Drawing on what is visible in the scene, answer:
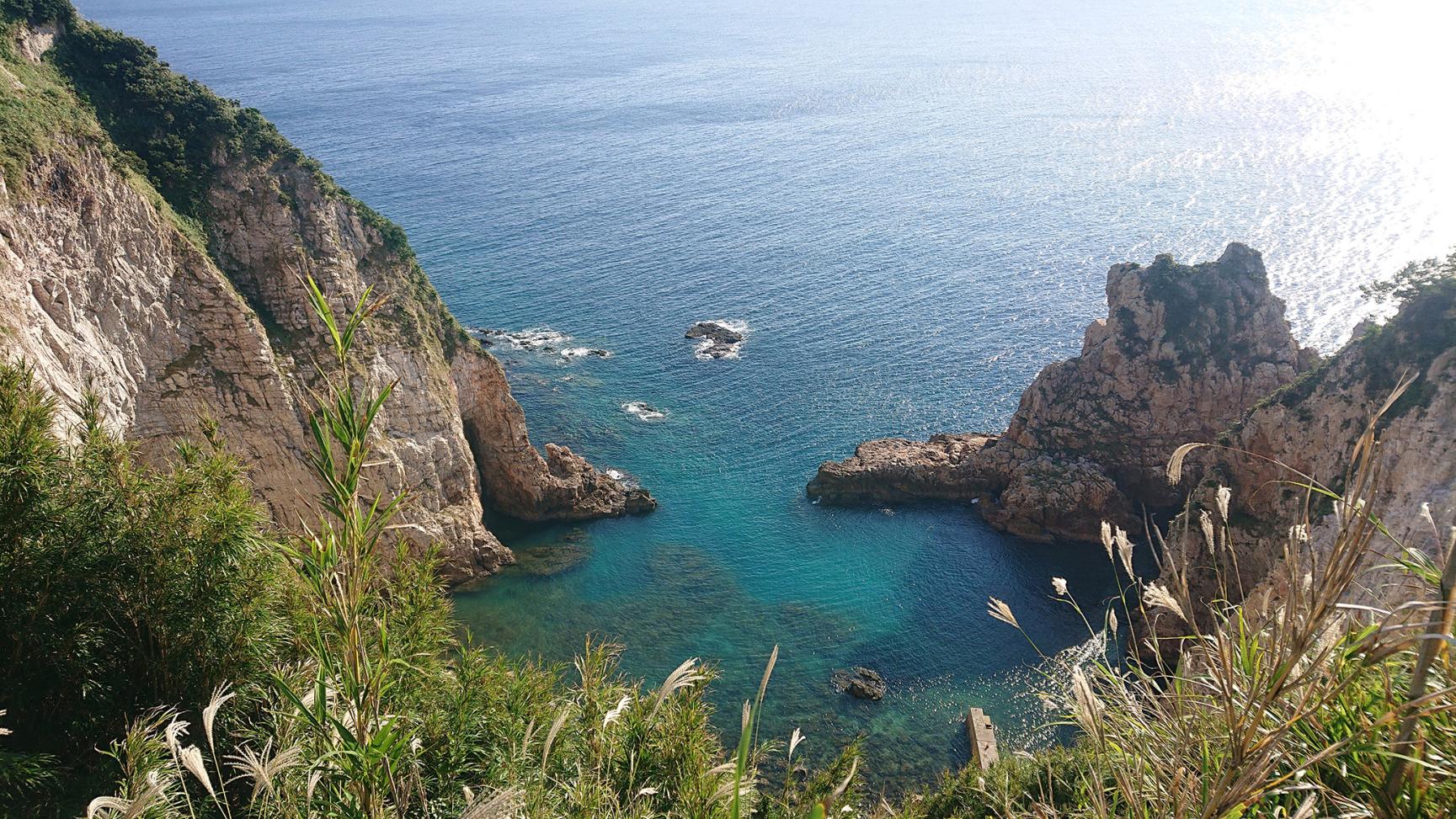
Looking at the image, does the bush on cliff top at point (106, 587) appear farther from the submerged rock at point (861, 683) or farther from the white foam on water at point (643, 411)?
the white foam on water at point (643, 411)

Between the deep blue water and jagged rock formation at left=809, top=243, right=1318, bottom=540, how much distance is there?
1.89m

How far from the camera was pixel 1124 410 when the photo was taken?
44.2 metres

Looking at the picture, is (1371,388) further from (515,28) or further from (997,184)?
(515,28)

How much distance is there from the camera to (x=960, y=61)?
133 metres

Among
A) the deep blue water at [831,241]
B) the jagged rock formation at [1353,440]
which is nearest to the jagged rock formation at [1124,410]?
the deep blue water at [831,241]

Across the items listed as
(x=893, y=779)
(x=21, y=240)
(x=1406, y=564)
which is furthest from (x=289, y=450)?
(x=1406, y=564)

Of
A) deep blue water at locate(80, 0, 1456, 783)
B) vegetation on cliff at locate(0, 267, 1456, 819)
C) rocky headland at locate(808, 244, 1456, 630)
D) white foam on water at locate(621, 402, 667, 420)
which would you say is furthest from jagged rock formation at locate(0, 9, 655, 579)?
rocky headland at locate(808, 244, 1456, 630)

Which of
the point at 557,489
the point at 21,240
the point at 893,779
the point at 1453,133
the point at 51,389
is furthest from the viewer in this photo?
the point at 1453,133

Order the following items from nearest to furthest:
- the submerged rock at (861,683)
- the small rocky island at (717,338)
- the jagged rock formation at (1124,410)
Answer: the submerged rock at (861,683), the jagged rock formation at (1124,410), the small rocky island at (717,338)

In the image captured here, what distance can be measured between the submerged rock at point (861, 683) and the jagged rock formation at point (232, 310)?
14975 mm

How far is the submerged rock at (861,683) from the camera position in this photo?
31938 mm

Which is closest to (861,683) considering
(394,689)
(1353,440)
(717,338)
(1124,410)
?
(1353,440)

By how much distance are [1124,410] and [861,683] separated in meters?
21.3

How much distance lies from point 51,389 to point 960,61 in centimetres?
13358
